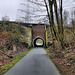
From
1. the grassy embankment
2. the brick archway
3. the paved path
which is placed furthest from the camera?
the brick archway

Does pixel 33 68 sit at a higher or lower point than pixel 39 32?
lower

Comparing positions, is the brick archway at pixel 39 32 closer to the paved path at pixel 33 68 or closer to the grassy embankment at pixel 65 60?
the grassy embankment at pixel 65 60

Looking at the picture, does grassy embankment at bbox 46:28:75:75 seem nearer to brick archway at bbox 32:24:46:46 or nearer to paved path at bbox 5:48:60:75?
paved path at bbox 5:48:60:75

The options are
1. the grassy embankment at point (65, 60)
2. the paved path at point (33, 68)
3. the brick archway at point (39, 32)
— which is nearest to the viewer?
the paved path at point (33, 68)

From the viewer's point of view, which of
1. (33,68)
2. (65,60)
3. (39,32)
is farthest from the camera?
(39,32)

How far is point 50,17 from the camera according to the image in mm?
13469

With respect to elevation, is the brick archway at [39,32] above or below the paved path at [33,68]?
above

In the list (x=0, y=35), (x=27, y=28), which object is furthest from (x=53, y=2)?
(x=27, y=28)

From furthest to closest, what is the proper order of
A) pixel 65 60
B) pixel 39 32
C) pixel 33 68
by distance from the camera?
pixel 39 32
pixel 65 60
pixel 33 68

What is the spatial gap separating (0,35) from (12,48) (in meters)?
3.05

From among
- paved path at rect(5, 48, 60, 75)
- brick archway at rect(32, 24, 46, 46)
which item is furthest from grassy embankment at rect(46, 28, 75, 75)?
brick archway at rect(32, 24, 46, 46)

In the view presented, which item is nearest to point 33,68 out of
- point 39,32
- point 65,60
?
point 65,60

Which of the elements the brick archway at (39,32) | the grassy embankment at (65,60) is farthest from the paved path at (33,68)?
the brick archway at (39,32)

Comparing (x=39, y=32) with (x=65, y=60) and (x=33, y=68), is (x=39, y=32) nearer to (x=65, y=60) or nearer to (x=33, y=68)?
(x=65, y=60)
